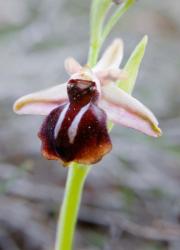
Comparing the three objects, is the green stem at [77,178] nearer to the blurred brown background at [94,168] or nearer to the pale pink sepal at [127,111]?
the pale pink sepal at [127,111]

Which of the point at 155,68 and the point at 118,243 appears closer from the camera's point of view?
the point at 118,243

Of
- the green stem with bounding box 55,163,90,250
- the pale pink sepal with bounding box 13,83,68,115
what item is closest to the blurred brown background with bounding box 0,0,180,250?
the green stem with bounding box 55,163,90,250

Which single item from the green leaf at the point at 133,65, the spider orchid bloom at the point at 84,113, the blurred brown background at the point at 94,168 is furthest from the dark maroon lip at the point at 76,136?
the blurred brown background at the point at 94,168

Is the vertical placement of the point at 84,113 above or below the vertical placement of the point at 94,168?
below

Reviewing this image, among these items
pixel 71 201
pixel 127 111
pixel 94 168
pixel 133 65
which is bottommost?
pixel 71 201

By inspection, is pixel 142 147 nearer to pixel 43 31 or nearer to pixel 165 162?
pixel 165 162

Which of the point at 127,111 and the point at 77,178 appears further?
the point at 77,178

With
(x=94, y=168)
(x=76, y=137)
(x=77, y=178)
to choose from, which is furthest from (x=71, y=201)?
(x=94, y=168)

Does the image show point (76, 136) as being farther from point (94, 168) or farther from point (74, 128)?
point (94, 168)

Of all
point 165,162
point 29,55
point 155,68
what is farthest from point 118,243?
point 155,68
